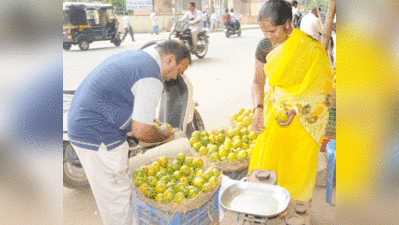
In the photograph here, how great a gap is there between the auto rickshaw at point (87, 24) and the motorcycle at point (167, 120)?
1026cm

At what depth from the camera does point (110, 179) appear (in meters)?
2.31

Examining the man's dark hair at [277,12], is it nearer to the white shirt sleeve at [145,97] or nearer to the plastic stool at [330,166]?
the white shirt sleeve at [145,97]

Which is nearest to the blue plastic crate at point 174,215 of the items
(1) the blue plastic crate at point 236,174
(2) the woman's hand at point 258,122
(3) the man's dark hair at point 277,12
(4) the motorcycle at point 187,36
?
(1) the blue plastic crate at point 236,174

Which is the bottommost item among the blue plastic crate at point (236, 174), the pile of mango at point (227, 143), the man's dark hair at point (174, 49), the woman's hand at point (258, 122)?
the blue plastic crate at point (236, 174)

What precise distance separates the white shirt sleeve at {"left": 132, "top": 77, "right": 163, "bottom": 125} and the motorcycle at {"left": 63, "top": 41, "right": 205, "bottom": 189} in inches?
37.0

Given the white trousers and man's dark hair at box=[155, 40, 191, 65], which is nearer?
man's dark hair at box=[155, 40, 191, 65]

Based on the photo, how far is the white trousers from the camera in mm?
2230

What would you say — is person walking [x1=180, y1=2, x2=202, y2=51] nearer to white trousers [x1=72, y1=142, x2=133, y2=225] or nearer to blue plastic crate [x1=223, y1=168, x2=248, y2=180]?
blue plastic crate [x1=223, y1=168, x2=248, y2=180]

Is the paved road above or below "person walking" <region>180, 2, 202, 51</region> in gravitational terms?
below

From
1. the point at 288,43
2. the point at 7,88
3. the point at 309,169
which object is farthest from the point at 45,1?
the point at 309,169

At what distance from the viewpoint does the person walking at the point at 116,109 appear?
2006 mm

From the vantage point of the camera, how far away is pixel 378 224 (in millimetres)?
614

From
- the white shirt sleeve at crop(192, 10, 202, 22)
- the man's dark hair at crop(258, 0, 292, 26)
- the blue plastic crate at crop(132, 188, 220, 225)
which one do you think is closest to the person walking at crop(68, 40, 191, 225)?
the blue plastic crate at crop(132, 188, 220, 225)

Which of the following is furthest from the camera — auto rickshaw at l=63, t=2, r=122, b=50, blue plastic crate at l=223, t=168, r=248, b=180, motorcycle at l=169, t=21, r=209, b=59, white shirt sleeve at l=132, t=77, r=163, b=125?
auto rickshaw at l=63, t=2, r=122, b=50
